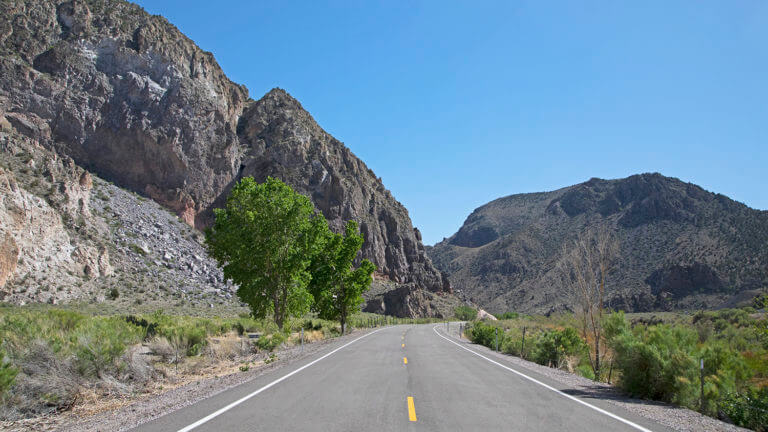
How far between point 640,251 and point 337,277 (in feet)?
204

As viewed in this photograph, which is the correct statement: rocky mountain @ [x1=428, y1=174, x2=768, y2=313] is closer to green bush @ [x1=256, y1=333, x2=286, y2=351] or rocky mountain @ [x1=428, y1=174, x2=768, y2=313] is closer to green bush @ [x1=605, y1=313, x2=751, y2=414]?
green bush @ [x1=256, y1=333, x2=286, y2=351]

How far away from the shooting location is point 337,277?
34781mm

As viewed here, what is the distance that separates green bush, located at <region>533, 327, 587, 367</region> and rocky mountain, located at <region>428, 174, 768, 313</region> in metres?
24.4

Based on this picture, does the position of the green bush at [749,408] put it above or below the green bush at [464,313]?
below

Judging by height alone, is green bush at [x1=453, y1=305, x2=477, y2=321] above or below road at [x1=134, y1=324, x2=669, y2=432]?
above

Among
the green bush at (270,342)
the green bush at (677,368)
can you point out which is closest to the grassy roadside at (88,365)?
the green bush at (270,342)

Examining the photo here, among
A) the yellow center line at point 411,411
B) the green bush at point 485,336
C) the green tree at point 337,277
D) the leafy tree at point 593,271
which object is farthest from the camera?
the green tree at point 337,277

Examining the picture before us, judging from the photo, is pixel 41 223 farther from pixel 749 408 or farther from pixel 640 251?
pixel 640 251

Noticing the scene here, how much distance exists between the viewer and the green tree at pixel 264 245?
2541cm

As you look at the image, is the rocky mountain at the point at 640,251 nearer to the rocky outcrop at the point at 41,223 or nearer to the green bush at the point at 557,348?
the green bush at the point at 557,348

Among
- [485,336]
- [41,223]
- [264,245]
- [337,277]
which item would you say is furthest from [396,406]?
[41,223]

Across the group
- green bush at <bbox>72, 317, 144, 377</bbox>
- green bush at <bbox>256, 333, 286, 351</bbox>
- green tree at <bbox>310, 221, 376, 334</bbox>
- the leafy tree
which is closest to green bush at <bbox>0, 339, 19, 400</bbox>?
green bush at <bbox>72, 317, 144, 377</bbox>

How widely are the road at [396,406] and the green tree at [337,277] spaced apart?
21.4m

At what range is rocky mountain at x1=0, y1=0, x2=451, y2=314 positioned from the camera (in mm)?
66438
